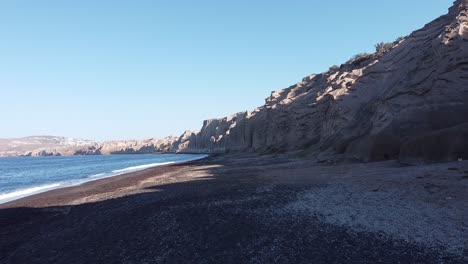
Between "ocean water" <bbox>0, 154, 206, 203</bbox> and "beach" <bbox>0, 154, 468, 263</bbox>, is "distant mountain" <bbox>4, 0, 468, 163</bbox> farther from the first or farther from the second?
"ocean water" <bbox>0, 154, 206, 203</bbox>

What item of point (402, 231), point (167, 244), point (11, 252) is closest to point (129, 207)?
point (11, 252)

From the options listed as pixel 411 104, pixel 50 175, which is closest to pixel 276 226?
pixel 411 104

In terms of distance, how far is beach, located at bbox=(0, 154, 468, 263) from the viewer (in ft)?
24.9

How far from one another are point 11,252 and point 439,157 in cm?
1854

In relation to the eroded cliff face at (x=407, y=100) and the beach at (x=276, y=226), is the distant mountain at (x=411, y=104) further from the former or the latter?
the beach at (x=276, y=226)

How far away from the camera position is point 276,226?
9.77 m

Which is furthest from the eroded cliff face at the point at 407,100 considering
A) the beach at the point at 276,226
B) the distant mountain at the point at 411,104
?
the beach at the point at 276,226

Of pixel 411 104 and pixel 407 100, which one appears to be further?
pixel 407 100

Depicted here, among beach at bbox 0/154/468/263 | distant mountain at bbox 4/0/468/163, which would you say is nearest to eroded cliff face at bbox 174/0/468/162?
distant mountain at bbox 4/0/468/163

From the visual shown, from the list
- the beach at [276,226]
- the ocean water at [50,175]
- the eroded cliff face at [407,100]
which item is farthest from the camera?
the ocean water at [50,175]

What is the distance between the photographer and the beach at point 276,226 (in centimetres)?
758

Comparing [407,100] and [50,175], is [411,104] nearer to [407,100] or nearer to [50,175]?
[407,100]

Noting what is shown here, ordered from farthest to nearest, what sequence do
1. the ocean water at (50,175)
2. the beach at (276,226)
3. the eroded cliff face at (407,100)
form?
the ocean water at (50,175), the eroded cliff face at (407,100), the beach at (276,226)

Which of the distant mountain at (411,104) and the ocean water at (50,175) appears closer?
the distant mountain at (411,104)
